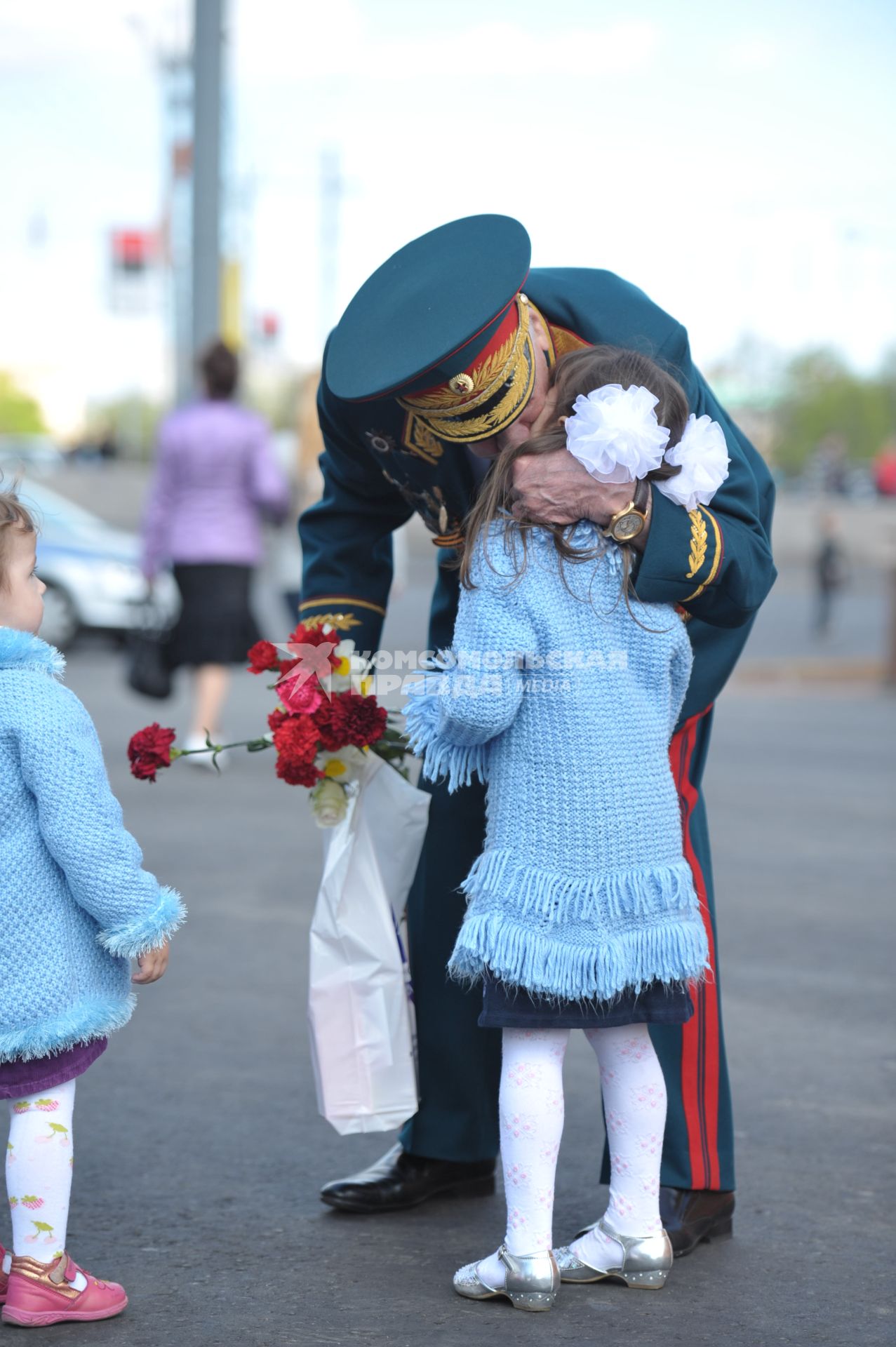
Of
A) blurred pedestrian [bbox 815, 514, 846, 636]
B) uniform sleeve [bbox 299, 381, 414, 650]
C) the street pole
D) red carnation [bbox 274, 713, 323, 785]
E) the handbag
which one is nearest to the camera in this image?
red carnation [bbox 274, 713, 323, 785]

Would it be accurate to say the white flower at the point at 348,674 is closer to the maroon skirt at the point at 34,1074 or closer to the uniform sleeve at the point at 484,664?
the uniform sleeve at the point at 484,664

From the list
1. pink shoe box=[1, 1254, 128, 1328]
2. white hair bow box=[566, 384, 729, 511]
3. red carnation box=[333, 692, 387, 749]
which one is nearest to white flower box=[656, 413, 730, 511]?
white hair bow box=[566, 384, 729, 511]

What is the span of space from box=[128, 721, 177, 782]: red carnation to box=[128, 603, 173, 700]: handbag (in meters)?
4.57

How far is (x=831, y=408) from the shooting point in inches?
2916

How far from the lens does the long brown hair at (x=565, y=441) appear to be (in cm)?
265

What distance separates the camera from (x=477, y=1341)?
2572mm

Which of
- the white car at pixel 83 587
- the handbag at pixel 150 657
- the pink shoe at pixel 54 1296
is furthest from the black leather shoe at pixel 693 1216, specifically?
the white car at pixel 83 587

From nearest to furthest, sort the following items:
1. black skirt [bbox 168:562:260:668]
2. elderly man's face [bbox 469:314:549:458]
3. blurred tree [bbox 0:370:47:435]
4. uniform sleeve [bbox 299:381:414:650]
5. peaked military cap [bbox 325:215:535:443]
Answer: peaked military cap [bbox 325:215:535:443]
elderly man's face [bbox 469:314:549:458]
uniform sleeve [bbox 299:381:414:650]
black skirt [bbox 168:562:260:668]
blurred tree [bbox 0:370:47:435]

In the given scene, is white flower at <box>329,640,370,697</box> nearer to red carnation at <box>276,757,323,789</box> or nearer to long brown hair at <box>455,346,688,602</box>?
red carnation at <box>276,757,323,789</box>

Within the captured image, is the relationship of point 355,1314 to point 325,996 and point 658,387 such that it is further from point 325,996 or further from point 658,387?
point 658,387

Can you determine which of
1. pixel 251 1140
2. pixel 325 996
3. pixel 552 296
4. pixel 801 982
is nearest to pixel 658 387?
pixel 552 296

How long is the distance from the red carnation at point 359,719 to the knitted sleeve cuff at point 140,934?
0.48 m

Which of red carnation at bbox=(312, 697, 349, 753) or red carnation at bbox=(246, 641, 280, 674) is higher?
red carnation at bbox=(246, 641, 280, 674)

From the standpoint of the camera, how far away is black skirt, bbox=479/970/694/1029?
2.67 meters
